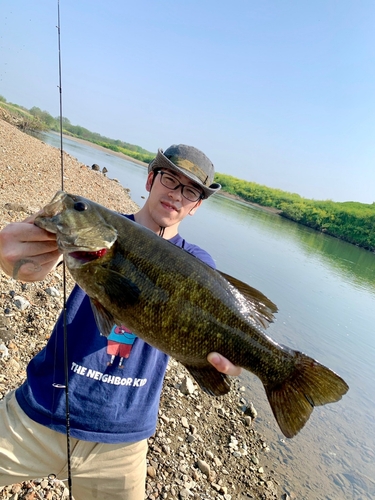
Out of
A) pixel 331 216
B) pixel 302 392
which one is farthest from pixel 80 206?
pixel 331 216

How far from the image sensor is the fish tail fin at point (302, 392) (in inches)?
83.0

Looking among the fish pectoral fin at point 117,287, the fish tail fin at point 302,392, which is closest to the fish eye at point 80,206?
the fish pectoral fin at point 117,287

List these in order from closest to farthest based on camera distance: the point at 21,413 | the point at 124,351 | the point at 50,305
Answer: the point at 21,413 → the point at 124,351 → the point at 50,305

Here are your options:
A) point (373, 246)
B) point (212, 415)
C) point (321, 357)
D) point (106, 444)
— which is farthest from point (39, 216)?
point (373, 246)

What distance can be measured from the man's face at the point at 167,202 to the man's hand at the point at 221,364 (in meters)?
1.37

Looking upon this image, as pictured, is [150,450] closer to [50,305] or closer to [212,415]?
[212,415]

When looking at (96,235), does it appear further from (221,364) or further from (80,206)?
(221,364)

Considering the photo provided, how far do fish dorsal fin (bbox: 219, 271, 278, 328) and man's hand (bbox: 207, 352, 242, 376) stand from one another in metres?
0.40

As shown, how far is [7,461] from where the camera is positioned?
226 cm

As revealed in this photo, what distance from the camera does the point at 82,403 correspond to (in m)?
2.36

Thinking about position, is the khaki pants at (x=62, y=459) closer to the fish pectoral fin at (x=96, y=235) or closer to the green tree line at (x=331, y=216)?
the fish pectoral fin at (x=96, y=235)

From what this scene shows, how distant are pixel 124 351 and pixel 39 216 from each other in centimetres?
115

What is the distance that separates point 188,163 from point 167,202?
0.43 m

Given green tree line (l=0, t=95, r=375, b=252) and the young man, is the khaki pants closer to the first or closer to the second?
the young man
